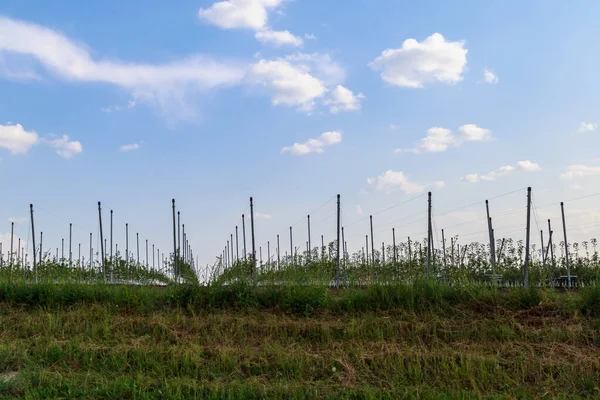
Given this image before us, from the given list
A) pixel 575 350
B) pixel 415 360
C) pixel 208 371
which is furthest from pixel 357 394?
pixel 575 350

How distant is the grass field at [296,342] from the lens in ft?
24.4

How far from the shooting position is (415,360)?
816 cm

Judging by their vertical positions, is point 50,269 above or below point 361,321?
above

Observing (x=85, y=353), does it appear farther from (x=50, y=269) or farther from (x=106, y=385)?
(x=50, y=269)

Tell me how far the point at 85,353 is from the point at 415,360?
16.9ft

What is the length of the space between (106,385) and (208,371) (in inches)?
55.6

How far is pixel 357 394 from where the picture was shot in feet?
23.2

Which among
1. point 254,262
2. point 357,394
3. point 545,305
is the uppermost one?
point 254,262

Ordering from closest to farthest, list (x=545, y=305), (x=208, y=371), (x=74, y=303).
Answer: (x=208, y=371) → (x=545, y=305) → (x=74, y=303)

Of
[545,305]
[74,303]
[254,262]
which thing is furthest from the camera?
[254,262]

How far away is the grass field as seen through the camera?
7438mm

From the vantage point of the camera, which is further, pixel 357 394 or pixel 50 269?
pixel 50 269

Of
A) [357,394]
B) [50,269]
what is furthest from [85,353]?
[50,269]

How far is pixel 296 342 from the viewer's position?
941 cm
